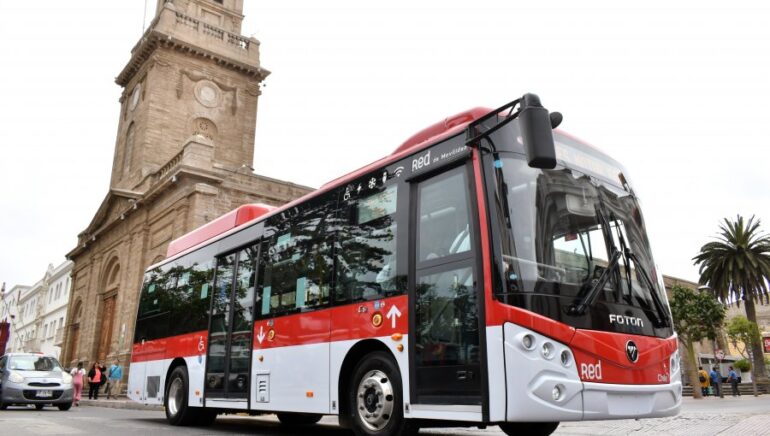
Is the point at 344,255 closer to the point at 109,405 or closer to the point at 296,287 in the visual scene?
the point at 296,287

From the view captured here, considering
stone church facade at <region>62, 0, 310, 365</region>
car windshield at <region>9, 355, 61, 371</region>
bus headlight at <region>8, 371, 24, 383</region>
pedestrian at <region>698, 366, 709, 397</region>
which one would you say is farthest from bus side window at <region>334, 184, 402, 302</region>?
pedestrian at <region>698, 366, 709, 397</region>

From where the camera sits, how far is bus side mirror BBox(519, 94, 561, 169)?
4.77 metres

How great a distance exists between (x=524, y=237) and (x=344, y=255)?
8.20ft

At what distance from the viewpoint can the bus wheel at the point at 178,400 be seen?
10.1m

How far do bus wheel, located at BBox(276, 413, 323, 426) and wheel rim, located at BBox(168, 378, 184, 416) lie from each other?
5.67 feet

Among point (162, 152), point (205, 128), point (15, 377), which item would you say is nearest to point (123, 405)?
point (15, 377)

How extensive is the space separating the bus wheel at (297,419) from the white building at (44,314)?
45.2 metres

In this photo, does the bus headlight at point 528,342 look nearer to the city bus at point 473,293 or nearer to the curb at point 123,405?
the city bus at point 473,293

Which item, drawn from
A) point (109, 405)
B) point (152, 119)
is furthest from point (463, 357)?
point (152, 119)

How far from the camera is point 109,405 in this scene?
759 inches

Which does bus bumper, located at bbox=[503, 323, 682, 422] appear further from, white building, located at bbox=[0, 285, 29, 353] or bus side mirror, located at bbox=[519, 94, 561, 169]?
white building, located at bbox=[0, 285, 29, 353]

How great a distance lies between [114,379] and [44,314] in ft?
148

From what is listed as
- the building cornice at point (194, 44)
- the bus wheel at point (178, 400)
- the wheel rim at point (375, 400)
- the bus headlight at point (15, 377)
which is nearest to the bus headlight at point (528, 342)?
the wheel rim at point (375, 400)

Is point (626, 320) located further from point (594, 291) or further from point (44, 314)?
point (44, 314)
